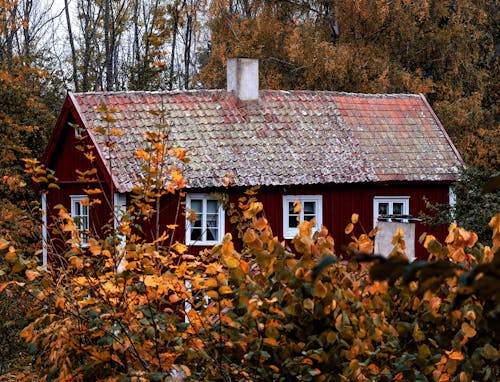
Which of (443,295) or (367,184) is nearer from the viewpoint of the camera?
(443,295)

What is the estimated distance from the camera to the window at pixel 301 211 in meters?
21.9

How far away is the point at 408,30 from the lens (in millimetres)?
31422

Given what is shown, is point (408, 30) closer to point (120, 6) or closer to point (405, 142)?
point (405, 142)

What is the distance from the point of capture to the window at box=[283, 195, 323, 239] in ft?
71.9

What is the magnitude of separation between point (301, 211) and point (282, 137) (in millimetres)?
1722

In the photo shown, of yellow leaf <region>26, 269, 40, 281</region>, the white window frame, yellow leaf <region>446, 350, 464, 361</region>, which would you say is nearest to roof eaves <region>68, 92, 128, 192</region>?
the white window frame

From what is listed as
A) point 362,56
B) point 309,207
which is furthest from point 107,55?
point 309,207

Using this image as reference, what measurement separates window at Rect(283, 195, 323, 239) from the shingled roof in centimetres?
60

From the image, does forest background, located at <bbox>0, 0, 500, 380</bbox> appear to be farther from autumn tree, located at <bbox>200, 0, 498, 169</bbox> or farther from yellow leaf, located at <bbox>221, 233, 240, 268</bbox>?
yellow leaf, located at <bbox>221, 233, 240, 268</bbox>

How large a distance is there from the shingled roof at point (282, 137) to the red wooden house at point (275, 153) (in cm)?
3

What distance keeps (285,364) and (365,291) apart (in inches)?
23.4

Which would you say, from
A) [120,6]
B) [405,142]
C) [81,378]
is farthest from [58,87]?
[81,378]

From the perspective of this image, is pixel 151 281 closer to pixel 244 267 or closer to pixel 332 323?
pixel 244 267

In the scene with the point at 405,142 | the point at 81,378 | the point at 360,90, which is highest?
the point at 360,90
